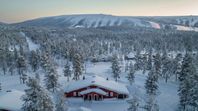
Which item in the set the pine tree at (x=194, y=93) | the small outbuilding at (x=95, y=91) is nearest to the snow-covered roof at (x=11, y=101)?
the small outbuilding at (x=95, y=91)

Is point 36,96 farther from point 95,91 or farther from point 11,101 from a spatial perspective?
point 95,91

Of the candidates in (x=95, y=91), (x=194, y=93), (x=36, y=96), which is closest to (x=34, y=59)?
(x=95, y=91)

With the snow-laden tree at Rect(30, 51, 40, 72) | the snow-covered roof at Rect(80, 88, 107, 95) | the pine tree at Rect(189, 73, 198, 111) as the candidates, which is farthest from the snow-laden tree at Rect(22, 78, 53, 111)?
the snow-laden tree at Rect(30, 51, 40, 72)

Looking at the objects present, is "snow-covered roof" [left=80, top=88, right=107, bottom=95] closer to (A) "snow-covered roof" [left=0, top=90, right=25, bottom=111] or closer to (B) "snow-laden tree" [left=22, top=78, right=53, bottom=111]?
(A) "snow-covered roof" [left=0, top=90, right=25, bottom=111]

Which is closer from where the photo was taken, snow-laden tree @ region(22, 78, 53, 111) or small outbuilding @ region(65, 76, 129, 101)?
snow-laden tree @ region(22, 78, 53, 111)

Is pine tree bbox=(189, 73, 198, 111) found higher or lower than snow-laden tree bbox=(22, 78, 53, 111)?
lower

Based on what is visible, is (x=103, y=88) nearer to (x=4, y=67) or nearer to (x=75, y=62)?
(x=75, y=62)

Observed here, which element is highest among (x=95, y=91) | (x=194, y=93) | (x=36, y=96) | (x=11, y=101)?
(x=36, y=96)

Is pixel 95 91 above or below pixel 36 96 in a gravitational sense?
below
